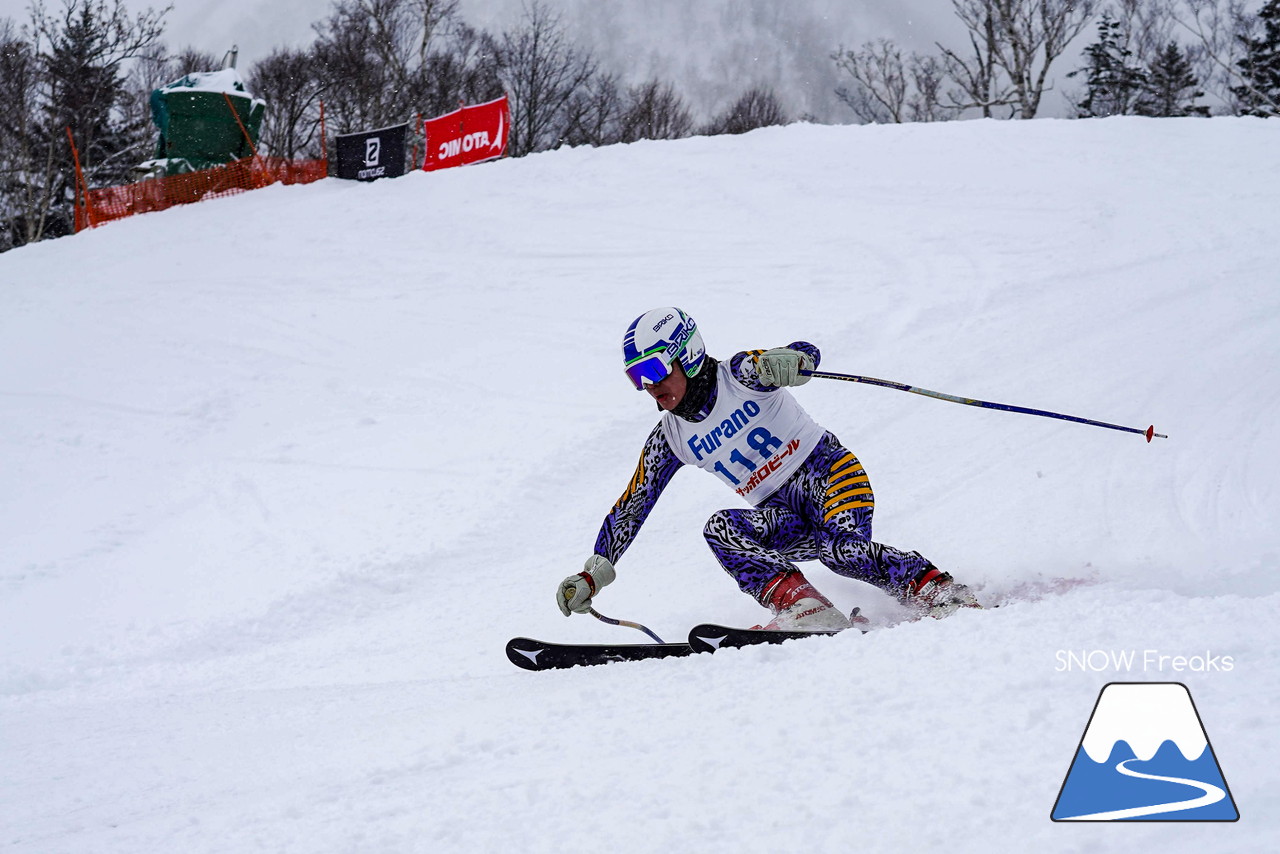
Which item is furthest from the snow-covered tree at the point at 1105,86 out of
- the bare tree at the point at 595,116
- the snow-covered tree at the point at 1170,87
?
the bare tree at the point at 595,116

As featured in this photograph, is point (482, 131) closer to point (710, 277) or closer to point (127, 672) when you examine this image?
point (710, 277)

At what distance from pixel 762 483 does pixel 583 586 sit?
94 centimetres

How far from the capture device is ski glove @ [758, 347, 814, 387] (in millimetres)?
3971

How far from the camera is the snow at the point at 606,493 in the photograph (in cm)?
251

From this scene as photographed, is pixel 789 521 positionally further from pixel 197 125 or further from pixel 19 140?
pixel 19 140

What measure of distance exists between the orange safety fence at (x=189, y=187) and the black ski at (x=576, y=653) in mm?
15596

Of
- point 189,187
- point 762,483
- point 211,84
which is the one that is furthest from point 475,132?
point 762,483

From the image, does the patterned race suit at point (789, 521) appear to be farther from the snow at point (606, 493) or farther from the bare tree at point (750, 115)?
the bare tree at point (750, 115)

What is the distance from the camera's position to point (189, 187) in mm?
17156

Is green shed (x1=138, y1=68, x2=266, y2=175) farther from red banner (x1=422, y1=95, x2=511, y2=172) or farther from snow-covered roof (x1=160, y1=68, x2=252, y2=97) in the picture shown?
red banner (x1=422, y1=95, x2=511, y2=172)

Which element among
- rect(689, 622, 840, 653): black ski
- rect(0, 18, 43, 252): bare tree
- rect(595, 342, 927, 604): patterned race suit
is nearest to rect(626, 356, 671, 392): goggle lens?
rect(595, 342, 927, 604): patterned race suit

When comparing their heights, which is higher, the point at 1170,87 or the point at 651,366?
the point at 1170,87

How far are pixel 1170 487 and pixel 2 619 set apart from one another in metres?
6.86

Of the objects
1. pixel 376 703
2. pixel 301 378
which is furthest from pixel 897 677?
pixel 301 378
